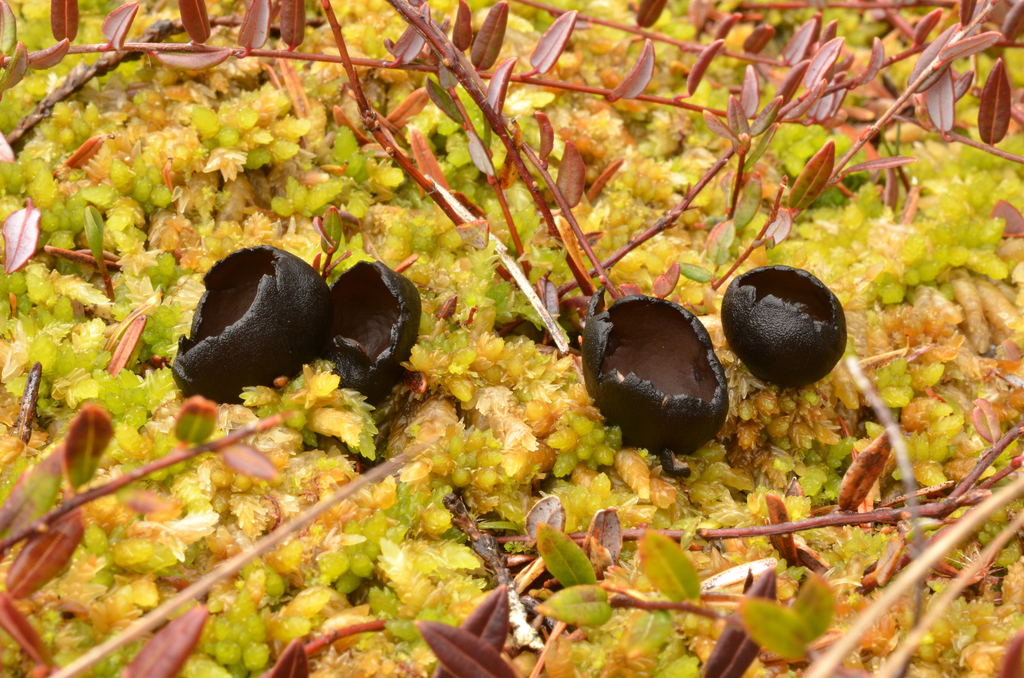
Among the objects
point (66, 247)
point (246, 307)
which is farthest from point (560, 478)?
point (66, 247)

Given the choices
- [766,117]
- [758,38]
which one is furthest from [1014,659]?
[758,38]

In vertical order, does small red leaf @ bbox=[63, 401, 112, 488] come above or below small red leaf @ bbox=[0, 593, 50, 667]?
above

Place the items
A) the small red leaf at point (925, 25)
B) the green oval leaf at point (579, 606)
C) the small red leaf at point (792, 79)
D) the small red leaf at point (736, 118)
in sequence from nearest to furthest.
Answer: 1. the green oval leaf at point (579, 606)
2. the small red leaf at point (736, 118)
3. the small red leaf at point (792, 79)
4. the small red leaf at point (925, 25)

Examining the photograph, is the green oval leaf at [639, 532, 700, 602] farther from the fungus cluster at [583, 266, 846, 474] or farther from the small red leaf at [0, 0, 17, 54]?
the small red leaf at [0, 0, 17, 54]

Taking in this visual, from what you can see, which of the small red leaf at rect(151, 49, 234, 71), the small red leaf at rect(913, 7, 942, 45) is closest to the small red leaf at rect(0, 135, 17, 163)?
the small red leaf at rect(151, 49, 234, 71)

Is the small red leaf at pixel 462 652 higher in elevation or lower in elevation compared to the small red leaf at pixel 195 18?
lower

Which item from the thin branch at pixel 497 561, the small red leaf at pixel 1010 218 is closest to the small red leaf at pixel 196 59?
the thin branch at pixel 497 561

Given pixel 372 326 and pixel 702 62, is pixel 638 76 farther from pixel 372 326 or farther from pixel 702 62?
pixel 372 326

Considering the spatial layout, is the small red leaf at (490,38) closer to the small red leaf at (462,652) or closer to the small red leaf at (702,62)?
the small red leaf at (702,62)
